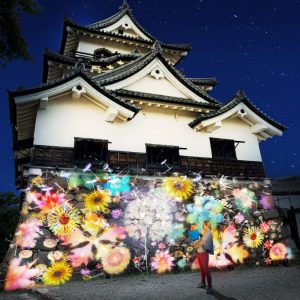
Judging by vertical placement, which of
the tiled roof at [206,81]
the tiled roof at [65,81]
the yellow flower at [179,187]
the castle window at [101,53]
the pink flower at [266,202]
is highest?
the castle window at [101,53]

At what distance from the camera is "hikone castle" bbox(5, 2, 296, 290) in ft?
29.9

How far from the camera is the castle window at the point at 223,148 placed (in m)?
13.3

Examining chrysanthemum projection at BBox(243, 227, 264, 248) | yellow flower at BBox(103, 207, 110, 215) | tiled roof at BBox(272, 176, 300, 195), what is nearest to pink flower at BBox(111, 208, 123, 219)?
yellow flower at BBox(103, 207, 110, 215)

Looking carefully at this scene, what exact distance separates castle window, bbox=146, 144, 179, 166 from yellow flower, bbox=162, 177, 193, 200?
37.1 inches

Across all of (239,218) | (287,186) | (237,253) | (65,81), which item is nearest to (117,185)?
(65,81)

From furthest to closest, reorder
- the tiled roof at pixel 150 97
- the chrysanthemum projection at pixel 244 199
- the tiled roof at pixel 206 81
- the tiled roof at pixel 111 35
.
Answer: the tiled roof at pixel 206 81, the tiled roof at pixel 111 35, the tiled roof at pixel 150 97, the chrysanthemum projection at pixel 244 199

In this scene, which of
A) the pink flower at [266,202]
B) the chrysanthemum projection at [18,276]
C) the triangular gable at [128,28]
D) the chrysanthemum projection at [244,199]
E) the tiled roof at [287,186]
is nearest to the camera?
the chrysanthemum projection at [18,276]

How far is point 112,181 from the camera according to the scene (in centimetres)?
1054

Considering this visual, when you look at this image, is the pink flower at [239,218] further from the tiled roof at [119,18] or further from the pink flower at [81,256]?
the tiled roof at [119,18]

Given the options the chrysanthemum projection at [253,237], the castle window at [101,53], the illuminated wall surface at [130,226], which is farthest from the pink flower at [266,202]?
the castle window at [101,53]

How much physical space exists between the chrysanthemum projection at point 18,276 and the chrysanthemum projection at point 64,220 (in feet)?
4.29

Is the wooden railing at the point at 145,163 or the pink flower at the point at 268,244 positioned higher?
the wooden railing at the point at 145,163

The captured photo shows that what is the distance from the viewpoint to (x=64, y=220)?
30.5 feet

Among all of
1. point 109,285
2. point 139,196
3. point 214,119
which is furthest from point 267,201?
point 109,285
